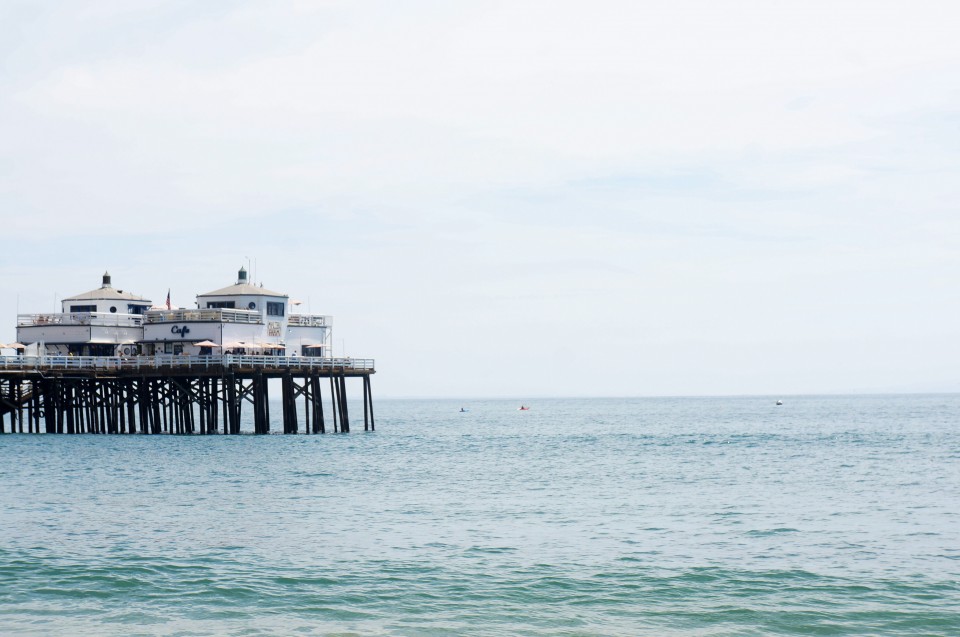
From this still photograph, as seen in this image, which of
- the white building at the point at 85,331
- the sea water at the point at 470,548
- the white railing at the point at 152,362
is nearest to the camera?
the sea water at the point at 470,548

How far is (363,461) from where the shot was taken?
56.2m

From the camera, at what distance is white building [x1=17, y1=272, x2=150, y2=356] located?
75.8 metres

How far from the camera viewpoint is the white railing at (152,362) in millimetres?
67625

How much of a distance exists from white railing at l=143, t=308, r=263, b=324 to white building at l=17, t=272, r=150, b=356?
116 inches

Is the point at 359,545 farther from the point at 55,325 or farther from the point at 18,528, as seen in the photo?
the point at 55,325

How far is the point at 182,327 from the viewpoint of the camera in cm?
7325

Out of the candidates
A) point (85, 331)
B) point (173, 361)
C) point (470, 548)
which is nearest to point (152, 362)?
point (173, 361)

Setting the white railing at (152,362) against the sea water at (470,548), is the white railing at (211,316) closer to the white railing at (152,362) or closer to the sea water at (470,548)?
the white railing at (152,362)

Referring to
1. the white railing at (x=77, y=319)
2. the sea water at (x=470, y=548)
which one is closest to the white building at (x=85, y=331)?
the white railing at (x=77, y=319)

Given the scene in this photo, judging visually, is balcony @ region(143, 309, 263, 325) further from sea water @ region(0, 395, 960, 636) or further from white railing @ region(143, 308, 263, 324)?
sea water @ region(0, 395, 960, 636)

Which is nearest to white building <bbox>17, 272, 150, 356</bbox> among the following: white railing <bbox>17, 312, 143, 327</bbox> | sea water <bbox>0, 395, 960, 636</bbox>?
white railing <bbox>17, 312, 143, 327</bbox>

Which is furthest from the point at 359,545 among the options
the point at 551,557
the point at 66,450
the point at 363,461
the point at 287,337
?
the point at 287,337

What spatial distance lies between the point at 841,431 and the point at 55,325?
65447 mm

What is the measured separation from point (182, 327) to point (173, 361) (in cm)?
449
